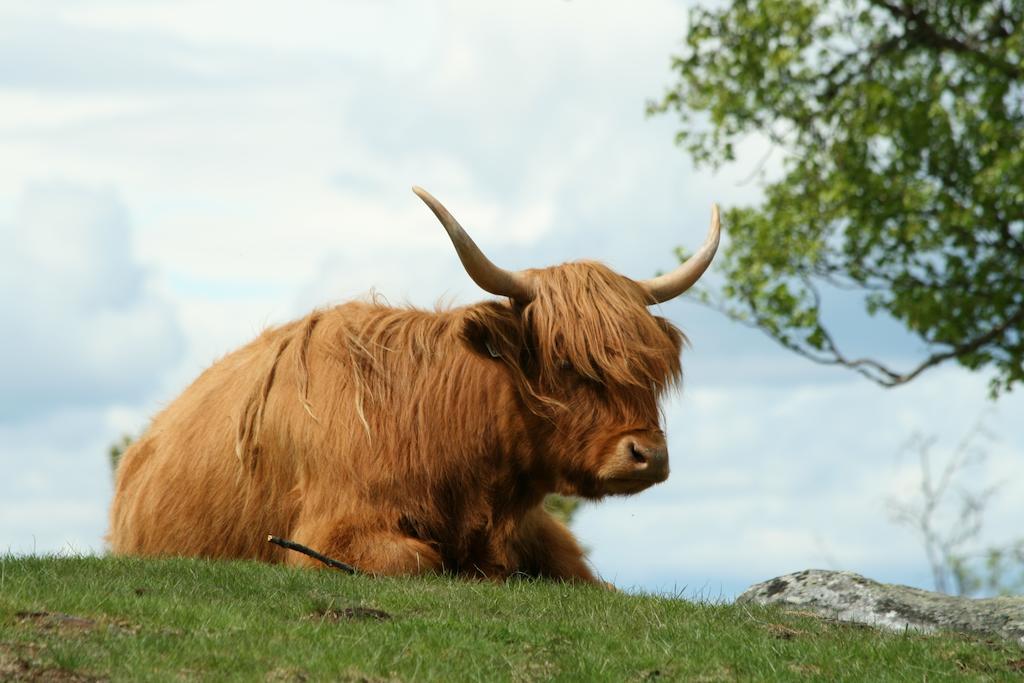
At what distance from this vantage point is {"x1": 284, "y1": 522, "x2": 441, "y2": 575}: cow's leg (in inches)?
340

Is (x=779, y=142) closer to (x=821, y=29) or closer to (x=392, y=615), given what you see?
(x=821, y=29)

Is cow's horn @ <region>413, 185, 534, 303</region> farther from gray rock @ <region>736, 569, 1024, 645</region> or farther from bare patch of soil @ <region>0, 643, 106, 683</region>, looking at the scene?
bare patch of soil @ <region>0, 643, 106, 683</region>

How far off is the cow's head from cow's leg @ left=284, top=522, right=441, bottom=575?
94 centimetres

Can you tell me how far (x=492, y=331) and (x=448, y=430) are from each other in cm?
67

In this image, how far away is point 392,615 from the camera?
23.8 ft

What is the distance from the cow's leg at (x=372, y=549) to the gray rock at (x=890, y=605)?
2.22 meters

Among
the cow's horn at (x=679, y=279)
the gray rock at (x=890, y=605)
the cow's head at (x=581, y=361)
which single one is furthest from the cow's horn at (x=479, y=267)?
the gray rock at (x=890, y=605)

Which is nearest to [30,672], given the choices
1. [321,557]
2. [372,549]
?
[321,557]

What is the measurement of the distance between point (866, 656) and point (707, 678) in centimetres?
111

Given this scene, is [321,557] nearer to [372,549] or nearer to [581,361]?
[372,549]

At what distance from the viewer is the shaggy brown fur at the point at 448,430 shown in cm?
872

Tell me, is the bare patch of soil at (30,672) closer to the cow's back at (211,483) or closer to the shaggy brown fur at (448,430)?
the shaggy brown fur at (448,430)

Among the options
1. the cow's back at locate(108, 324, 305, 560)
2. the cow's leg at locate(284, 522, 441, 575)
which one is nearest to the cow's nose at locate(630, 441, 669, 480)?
the cow's leg at locate(284, 522, 441, 575)

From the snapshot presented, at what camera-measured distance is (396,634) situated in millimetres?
6762
